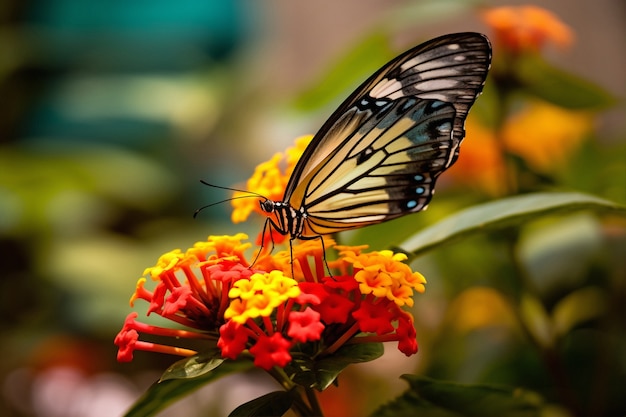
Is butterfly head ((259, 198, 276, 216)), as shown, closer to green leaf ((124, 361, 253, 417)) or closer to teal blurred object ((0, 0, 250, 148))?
green leaf ((124, 361, 253, 417))

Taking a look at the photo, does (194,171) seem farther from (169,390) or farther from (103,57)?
(169,390)

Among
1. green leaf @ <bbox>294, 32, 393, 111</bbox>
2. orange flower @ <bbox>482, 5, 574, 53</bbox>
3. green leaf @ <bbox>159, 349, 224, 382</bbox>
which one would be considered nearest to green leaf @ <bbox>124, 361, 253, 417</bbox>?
green leaf @ <bbox>159, 349, 224, 382</bbox>

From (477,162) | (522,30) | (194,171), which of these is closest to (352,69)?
(522,30)

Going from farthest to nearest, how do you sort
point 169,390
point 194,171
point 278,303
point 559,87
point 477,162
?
point 194,171
point 477,162
point 559,87
point 169,390
point 278,303

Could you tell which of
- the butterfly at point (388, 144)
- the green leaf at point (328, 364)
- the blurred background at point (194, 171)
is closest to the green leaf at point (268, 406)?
the green leaf at point (328, 364)

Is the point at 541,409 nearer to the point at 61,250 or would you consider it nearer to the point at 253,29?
the point at 61,250

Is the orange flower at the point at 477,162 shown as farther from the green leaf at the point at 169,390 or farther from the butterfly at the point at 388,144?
the green leaf at the point at 169,390

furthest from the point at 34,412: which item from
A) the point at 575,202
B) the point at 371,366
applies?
the point at 575,202
